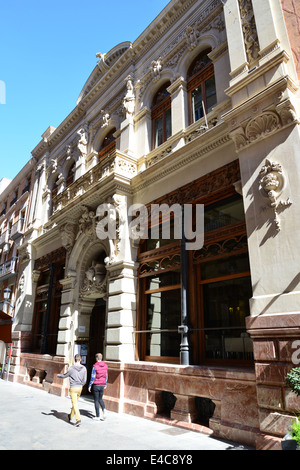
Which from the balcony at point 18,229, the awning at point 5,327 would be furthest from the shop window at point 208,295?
the balcony at point 18,229

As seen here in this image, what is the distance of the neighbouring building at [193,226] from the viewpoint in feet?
20.5

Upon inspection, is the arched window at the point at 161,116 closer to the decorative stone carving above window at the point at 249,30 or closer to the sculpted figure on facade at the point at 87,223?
the sculpted figure on facade at the point at 87,223

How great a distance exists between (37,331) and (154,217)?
10.4 metres

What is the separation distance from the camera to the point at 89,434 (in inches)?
269

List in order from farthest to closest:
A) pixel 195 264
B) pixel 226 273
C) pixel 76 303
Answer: pixel 76 303 → pixel 195 264 → pixel 226 273

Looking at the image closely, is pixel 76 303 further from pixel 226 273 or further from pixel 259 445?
pixel 259 445

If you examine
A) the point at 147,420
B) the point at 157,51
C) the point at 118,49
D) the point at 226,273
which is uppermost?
the point at 118,49

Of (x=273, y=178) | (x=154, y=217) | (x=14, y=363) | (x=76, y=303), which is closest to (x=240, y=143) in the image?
(x=273, y=178)

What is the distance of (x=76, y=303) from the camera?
1316 cm

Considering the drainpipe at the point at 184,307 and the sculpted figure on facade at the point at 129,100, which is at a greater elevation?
the sculpted figure on facade at the point at 129,100

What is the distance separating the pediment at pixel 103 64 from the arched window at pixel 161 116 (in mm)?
3549

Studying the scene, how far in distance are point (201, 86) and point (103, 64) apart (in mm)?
7495

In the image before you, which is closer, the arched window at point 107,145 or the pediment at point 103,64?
the arched window at point 107,145

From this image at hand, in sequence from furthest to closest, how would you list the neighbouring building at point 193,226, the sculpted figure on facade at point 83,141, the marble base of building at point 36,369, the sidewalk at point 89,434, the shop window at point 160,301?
the sculpted figure on facade at point 83,141
the marble base of building at point 36,369
the shop window at point 160,301
the neighbouring building at point 193,226
the sidewalk at point 89,434
